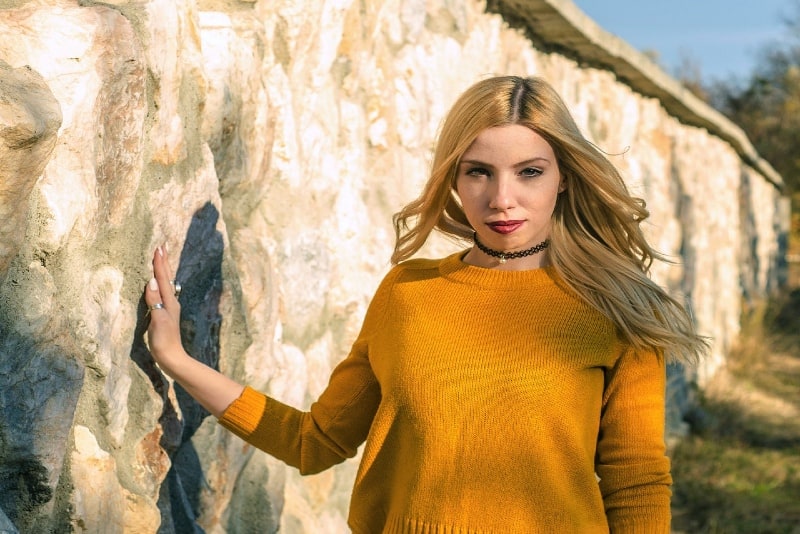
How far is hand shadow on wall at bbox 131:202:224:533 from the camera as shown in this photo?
186 centimetres


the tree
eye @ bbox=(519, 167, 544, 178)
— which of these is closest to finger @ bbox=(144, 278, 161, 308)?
eye @ bbox=(519, 167, 544, 178)

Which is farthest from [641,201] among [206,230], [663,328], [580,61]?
[580,61]

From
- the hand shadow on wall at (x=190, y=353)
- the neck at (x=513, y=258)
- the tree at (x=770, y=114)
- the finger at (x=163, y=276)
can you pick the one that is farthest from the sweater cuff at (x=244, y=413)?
the tree at (x=770, y=114)

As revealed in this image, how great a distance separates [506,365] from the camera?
1.72m

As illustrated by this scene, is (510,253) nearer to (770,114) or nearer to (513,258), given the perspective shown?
(513,258)

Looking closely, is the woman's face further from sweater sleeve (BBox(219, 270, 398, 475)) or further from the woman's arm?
the woman's arm

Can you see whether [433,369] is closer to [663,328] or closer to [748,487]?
[663,328]

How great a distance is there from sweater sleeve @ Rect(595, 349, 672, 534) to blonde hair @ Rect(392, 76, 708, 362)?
0.05 m

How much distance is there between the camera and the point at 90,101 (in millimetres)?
1473

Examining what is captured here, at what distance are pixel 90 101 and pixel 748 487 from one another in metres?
4.21

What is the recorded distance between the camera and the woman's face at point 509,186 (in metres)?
1.80

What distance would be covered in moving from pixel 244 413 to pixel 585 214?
2.46 feet

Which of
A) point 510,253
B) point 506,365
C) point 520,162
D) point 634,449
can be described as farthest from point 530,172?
point 634,449

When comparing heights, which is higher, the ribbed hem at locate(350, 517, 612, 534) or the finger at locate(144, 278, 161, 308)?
the finger at locate(144, 278, 161, 308)
